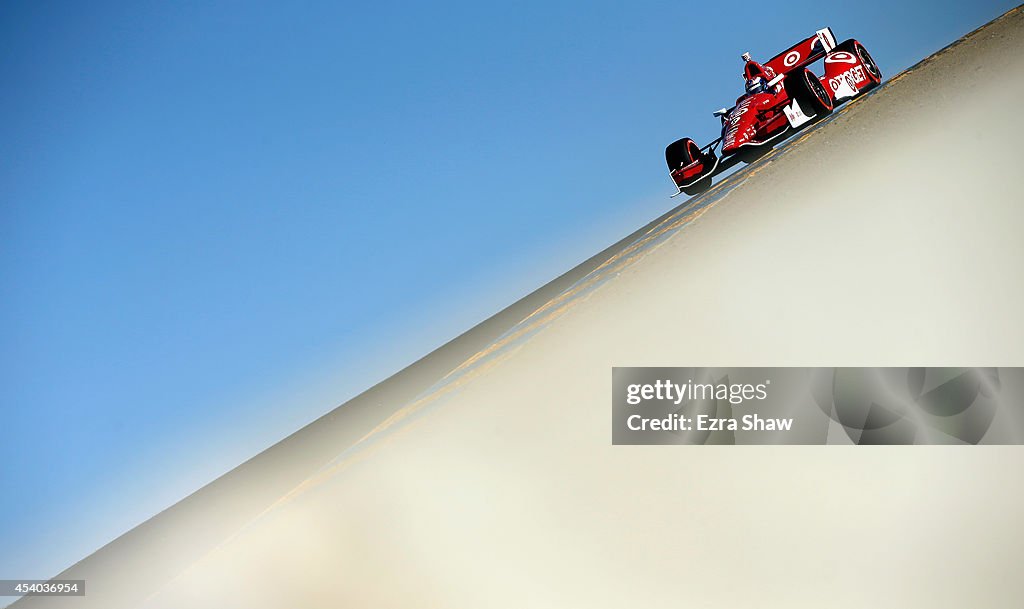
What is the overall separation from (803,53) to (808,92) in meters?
0.37

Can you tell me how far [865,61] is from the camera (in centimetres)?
388

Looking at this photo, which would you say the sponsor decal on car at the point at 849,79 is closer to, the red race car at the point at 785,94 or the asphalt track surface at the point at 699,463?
the red race car at the point at 785,94

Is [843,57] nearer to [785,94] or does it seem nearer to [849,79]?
[849,79]

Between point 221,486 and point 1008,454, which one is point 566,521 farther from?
point 221,486

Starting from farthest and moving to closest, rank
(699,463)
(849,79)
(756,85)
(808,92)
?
(756,85) → (849,79) → (808,92) → (699,463)

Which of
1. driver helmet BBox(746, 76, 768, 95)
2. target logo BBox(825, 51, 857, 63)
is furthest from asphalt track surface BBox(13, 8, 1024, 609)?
driver helmet BBox(746, 76, 768, 95)

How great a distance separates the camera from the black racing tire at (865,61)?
3.83 m

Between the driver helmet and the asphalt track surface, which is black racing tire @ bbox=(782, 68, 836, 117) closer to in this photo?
the driver helmet

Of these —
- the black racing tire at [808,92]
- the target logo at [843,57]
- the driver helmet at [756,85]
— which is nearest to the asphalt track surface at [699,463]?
the black racing tire at [808,92]

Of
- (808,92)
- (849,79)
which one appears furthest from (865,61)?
(808,92)

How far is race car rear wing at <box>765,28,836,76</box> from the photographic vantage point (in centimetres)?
387

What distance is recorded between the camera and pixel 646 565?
1.92m

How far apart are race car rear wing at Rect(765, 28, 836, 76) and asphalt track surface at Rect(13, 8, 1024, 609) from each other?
2.64 ft

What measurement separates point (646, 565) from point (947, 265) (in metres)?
1.50
